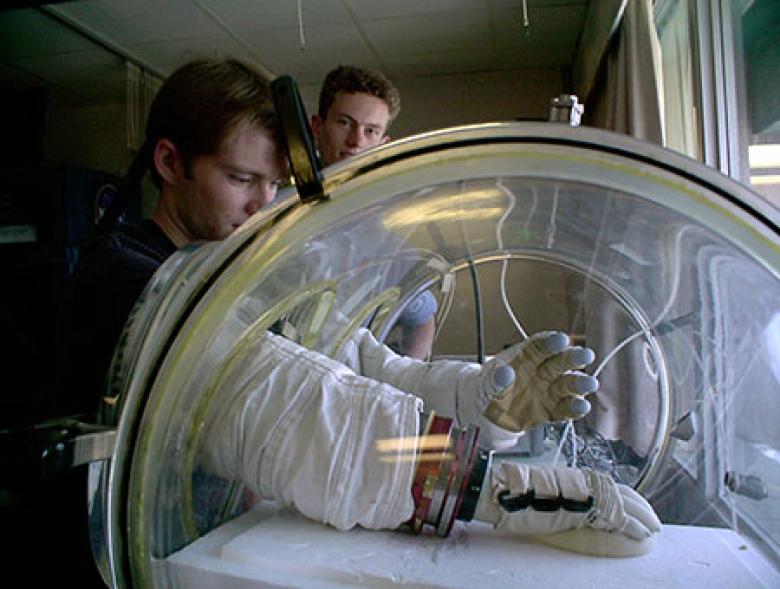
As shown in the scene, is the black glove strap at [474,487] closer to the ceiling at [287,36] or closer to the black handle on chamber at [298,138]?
the black handle on chamber at [298,138]

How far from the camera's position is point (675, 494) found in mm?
683

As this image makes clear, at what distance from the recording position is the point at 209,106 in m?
0.86

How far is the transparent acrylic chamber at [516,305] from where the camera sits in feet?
1.59

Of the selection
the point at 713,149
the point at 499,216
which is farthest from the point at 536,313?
the point at 713,149

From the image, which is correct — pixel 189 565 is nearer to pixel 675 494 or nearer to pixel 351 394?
pixel 351 394

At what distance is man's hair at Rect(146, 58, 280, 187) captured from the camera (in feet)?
2.76

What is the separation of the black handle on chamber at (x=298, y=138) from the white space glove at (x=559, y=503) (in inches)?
14.3

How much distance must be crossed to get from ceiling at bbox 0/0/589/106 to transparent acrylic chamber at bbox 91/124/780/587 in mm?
2101

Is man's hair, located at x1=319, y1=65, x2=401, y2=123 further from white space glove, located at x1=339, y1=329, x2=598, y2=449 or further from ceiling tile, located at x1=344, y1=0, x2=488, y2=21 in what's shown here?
ceiling tile, located at x1=344, y1=0, x2=488, y2=21

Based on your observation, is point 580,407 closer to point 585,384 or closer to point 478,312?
point 585,384

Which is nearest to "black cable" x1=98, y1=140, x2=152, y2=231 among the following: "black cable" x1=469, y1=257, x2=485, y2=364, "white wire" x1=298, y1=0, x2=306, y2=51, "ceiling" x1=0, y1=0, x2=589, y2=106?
"black cable" x1=469, y1=257, x2=485, y2=364

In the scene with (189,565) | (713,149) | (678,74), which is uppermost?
(678,74)

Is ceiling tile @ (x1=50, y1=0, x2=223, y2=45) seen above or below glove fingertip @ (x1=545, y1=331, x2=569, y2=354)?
above

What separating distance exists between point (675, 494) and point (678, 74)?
162 centimetres
